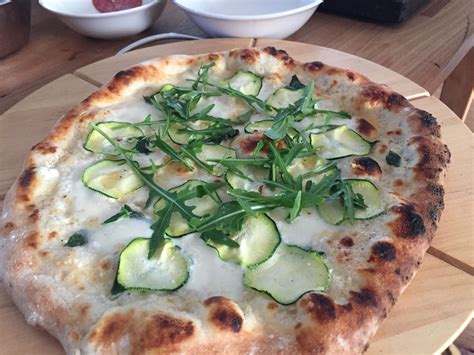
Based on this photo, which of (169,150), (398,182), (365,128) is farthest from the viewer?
(365,128)

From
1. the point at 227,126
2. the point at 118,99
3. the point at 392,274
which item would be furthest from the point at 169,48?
the point at 392,274

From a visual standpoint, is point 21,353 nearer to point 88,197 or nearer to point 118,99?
point 88,197

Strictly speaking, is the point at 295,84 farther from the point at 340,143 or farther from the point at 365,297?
the point at 365,297

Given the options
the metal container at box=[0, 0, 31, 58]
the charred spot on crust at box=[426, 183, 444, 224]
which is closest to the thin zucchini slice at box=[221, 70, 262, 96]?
the charred spot on crust at box=[426, 183, 444, 224]

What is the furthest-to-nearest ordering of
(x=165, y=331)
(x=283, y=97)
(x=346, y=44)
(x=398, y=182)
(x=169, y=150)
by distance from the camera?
Result: 1. (x=346, y=44)
2. (x=283, y=97)
3. (x=169, y=150)
4. (x=398, y=182)
5. (x=165, y=331)

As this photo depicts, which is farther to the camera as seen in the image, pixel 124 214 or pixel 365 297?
pixel 124 214

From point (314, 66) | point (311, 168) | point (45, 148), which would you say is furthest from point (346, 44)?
point (45, 148)
